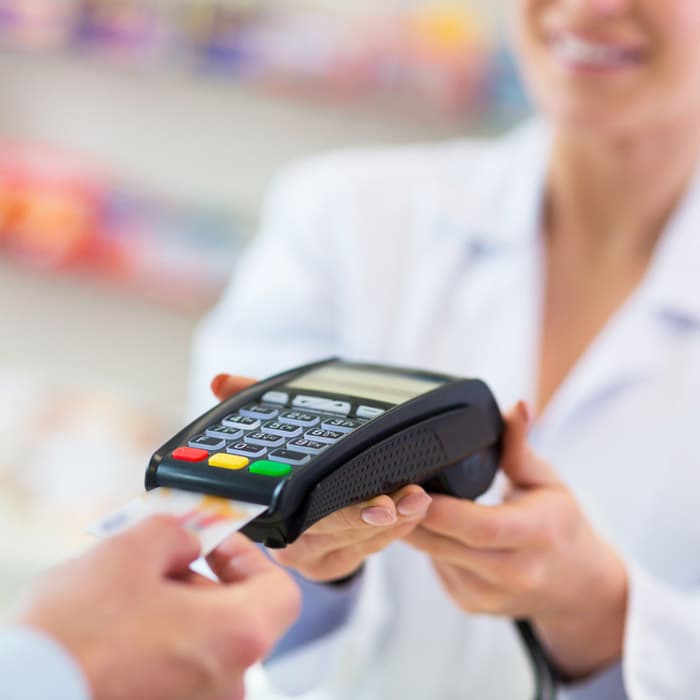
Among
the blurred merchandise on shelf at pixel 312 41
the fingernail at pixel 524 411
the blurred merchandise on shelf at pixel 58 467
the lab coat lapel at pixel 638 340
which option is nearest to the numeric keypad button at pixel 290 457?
the fingernail at pixel 524 411

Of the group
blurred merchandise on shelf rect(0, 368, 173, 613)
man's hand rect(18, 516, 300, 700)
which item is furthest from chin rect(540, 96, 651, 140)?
blurred merchandise on shelf rect(0, 368, 173, 613)

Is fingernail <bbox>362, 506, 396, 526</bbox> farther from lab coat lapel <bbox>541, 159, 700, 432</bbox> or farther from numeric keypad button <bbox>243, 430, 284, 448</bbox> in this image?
lab coat lapel <bbox>541, 159, 700, 432</bbox>

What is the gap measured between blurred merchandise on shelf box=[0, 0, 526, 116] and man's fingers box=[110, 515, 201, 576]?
1.16 meters

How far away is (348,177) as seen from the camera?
3.11 ft

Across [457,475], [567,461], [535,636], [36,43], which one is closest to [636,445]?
[567,461]

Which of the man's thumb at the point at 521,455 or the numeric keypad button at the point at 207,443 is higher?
the numeric keypad button at the point at 207,443

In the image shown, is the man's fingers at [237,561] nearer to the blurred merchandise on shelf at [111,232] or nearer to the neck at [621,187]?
the neck at [621,187]

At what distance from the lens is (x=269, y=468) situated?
1.21 ft

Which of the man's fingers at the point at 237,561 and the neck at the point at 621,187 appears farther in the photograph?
the neck at the point at 621,187

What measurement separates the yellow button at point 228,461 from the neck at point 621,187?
565 millimetres

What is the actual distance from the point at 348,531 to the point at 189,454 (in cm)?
8

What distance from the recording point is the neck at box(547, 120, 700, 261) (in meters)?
0.85

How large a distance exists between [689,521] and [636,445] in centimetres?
6

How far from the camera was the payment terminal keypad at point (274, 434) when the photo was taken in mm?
376
